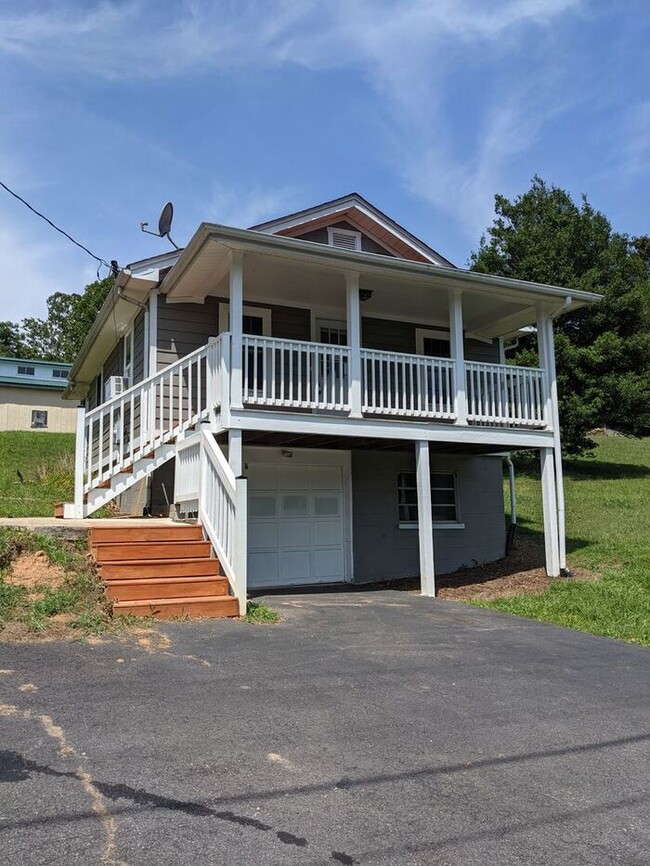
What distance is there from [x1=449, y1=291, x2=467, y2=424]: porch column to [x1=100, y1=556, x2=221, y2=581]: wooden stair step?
480 cm

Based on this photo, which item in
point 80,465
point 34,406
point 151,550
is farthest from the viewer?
point 34,406

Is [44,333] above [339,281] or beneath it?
above

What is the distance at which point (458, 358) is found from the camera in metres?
11.0

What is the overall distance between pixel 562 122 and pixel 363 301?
4957mm

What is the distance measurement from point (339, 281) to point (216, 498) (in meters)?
4.38

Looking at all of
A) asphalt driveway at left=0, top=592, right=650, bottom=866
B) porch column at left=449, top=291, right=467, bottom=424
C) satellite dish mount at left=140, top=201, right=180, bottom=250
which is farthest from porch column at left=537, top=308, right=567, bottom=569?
satellite dish mount at left=140, top=201, right=180, bottom=250

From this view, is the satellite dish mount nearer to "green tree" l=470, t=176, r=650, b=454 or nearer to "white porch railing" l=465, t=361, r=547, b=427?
"white porch railing" l=465, t=361, r=547, b=427

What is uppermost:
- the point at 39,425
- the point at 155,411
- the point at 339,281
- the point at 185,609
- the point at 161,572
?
the point at 39,425

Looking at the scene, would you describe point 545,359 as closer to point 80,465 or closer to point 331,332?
point 331,332

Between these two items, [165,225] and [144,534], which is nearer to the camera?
[144,534]

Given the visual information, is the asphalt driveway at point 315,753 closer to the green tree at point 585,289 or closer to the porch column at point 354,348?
the porch column at point 354,348

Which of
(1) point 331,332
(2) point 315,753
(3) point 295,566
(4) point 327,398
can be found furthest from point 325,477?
(2) point 315,753

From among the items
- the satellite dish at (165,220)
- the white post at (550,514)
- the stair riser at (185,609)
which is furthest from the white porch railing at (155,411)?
the white post at (550,514)

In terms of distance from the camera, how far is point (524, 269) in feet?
89.5
